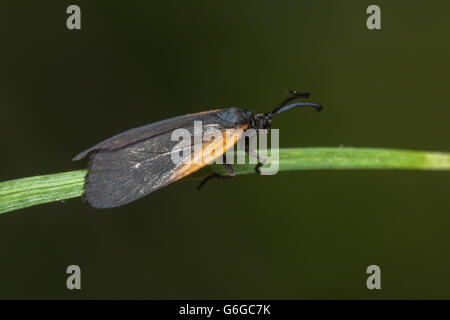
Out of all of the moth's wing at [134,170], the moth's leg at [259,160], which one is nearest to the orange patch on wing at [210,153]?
the moth's wing at [134,170]

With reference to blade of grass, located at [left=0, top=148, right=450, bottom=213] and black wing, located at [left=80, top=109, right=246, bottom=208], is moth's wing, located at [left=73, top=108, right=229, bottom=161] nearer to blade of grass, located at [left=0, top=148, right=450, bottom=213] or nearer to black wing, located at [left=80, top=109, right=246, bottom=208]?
black wing, located at [left=80, top=109, right=246, bottom=208]

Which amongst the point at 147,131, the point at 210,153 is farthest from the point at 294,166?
the point at 147,131

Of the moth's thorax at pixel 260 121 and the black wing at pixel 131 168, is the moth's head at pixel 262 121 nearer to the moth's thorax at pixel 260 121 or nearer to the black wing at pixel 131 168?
the moth's thorax at pixel 260 121

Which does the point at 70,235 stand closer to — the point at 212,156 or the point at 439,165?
the point at 212,156

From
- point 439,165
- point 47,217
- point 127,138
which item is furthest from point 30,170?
point 439,165

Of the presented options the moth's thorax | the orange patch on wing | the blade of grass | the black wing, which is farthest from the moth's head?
the black wing

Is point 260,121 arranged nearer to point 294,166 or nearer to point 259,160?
point 259,160
